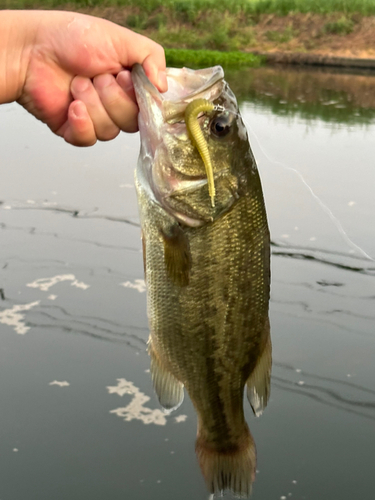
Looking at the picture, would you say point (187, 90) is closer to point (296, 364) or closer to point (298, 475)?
point (298, 475)

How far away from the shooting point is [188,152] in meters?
1.93

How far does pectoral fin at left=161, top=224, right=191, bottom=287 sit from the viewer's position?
192cm

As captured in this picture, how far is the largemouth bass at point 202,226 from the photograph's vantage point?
1.90 meters

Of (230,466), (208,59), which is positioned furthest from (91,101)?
(208,59)

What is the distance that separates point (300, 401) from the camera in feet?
12.3

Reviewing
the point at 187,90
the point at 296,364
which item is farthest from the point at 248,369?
the point at 296,364

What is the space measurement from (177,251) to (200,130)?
36 centimetres

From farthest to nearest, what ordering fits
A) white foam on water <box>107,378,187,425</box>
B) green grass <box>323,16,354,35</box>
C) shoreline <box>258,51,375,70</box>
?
1. green grass <box>323,16,354,35</box>
2. shoreline <box>258,51,375,70</box>
3. white foam on water <box>107,378,187,425</box>

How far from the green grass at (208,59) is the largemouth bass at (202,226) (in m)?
18.9

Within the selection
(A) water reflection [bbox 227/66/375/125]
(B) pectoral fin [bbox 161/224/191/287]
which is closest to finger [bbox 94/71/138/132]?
(B) pectoral fin [bbox 161/224/191/287]

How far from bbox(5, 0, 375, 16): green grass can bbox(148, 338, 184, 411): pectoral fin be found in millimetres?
26841

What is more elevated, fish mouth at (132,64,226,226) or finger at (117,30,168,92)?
→ finger at (117,30,168,92)

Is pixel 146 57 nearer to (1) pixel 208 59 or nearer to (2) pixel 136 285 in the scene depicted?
(2) pixel 136 285

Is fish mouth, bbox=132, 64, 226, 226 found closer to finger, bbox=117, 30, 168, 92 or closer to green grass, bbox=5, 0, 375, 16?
finger, bbox=117, 30, 168, 92
